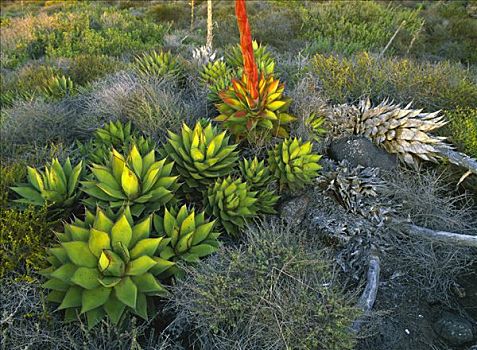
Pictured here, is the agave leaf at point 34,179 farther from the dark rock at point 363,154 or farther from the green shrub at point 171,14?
the green shrub at point 171,14

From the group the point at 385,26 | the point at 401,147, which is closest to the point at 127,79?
the point at 401,147

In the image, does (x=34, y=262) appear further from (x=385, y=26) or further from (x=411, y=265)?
(x=385, y=26)

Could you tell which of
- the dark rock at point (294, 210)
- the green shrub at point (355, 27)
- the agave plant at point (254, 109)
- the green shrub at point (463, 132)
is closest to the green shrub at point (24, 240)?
the agave plant at point (254, 109)

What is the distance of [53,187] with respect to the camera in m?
2.70

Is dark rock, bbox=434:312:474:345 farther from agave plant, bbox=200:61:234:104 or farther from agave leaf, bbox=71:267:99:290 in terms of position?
agave plant, bbox=200:61:234:104

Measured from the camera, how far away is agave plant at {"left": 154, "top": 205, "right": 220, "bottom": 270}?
8.03 ft

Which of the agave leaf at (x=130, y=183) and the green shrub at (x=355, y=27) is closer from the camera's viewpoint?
the agave leaf at (x=130, y=183)

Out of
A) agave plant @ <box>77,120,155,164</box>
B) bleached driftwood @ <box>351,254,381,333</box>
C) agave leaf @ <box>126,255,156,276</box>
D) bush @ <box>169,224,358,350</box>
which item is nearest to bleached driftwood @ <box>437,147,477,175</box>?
bleached driftwood @ <box>351,254,381,333</box>

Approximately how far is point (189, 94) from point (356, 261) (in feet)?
9.06

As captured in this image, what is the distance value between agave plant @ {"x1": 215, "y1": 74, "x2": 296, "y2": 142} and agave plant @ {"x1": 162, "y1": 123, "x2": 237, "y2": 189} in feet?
1.01

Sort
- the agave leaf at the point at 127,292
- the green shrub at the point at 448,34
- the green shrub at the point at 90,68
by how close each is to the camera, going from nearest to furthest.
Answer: the agave leaf at the point at 127,292 → the green shrub at the point at 90,68 → the green shrub at the point at 448,34

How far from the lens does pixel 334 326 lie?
83.4 inches

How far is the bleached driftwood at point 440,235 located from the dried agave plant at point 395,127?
649 millimetres

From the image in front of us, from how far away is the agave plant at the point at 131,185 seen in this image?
99.0 inches
